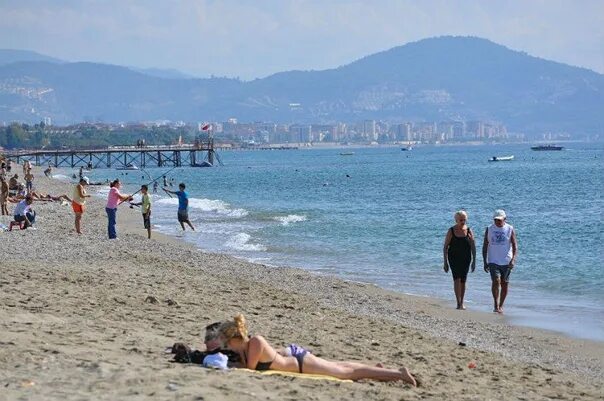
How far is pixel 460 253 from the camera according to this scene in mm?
13414

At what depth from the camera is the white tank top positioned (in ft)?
43.5

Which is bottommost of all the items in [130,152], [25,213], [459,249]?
[130,152]

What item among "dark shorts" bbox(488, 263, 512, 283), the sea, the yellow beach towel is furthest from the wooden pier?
the yellow beach towel

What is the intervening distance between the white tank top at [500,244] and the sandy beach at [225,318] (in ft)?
2.69

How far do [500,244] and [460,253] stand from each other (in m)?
0.54

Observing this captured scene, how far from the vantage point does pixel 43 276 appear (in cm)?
1306

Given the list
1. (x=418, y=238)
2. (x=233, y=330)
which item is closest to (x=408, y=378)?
(x=233, y=330)

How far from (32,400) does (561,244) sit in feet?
68.8

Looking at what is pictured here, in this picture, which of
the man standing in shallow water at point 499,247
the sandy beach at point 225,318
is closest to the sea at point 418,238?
the man standing in shallow water at point 499,247

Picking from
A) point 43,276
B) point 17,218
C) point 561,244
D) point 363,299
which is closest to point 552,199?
point 561,244

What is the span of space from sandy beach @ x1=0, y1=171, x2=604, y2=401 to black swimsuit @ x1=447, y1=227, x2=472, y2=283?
0.65 metres

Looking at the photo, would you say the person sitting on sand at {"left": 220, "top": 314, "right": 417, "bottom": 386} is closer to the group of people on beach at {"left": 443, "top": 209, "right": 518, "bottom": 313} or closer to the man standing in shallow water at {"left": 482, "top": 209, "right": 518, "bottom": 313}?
the group of people on beach at {"left": 443, "top": 209, "right": 518, "bottom": 313}

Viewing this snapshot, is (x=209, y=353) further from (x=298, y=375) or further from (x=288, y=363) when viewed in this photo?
(x=298, y=375)

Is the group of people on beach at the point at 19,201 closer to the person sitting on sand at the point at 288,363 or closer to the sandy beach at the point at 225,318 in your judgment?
the sandy beach at the point at 225,318
